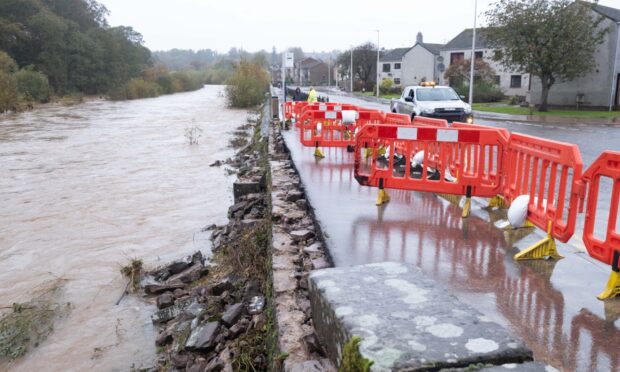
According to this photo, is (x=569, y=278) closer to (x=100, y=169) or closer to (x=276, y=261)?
(x=276, y=261)

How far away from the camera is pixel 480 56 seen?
5869 centimetres

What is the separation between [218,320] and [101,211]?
7.65 meters

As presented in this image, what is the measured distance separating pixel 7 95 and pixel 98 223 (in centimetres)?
3399

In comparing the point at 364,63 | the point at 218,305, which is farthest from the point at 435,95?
the point at 364,63

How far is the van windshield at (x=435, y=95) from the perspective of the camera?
1994 centimetres

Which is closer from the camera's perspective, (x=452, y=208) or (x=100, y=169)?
(x=452, y=208)

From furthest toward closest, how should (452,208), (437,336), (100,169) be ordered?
1. (100,169)
2. (452,208)
3. (437,336)

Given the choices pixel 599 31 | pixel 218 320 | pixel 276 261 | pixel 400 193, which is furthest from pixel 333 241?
pixel 599 31

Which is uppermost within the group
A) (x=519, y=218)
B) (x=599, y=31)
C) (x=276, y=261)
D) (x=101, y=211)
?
(x=599, y=31)

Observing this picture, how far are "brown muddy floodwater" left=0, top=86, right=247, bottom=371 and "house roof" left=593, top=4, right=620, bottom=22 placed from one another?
24.0 m

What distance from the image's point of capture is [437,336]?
2400mm

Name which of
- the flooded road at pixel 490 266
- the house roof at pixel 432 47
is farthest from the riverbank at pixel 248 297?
the house roof at pixel 432 47

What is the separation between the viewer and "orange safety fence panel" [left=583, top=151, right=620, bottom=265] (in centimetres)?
409

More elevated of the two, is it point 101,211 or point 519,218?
point 519,218
